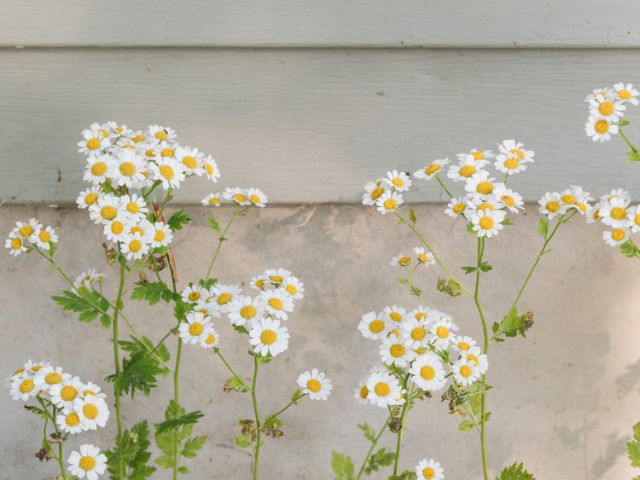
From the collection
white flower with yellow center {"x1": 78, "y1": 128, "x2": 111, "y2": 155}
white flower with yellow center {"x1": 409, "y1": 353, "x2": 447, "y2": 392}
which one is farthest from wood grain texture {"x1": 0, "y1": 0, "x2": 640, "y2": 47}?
white flower with yellow center {"x1": 409, "y1": 353, "x2": 447, "y2": 392}

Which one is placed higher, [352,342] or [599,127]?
[599,127]

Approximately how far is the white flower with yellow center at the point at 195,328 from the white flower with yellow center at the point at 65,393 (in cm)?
22

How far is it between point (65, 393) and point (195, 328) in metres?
0.27

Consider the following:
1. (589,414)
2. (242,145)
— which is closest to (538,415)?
(589,414)

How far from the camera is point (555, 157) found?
1615 mm

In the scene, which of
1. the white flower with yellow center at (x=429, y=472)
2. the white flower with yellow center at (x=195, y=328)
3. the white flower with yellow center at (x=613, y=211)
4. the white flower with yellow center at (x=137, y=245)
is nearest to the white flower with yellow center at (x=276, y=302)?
the white flower with yellow center at (x=195, y=328)

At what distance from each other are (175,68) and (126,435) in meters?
0.86

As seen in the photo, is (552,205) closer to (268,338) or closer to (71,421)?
(268,338)

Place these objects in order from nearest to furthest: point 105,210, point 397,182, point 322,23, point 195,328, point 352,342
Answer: point 105,210 → point 195,328 → point 397,182 → point 322,23 → point 352,342

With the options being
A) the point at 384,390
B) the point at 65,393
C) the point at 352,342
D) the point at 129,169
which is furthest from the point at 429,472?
the point at 129,169

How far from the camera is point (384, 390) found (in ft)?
4.10

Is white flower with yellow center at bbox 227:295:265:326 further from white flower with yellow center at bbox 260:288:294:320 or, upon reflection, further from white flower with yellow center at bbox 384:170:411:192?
white flower with yellow center at bbox 384:170:411:192

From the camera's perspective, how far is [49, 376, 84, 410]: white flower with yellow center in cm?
117

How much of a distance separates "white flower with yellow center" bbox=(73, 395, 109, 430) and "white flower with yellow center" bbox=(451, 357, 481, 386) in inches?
26.2
